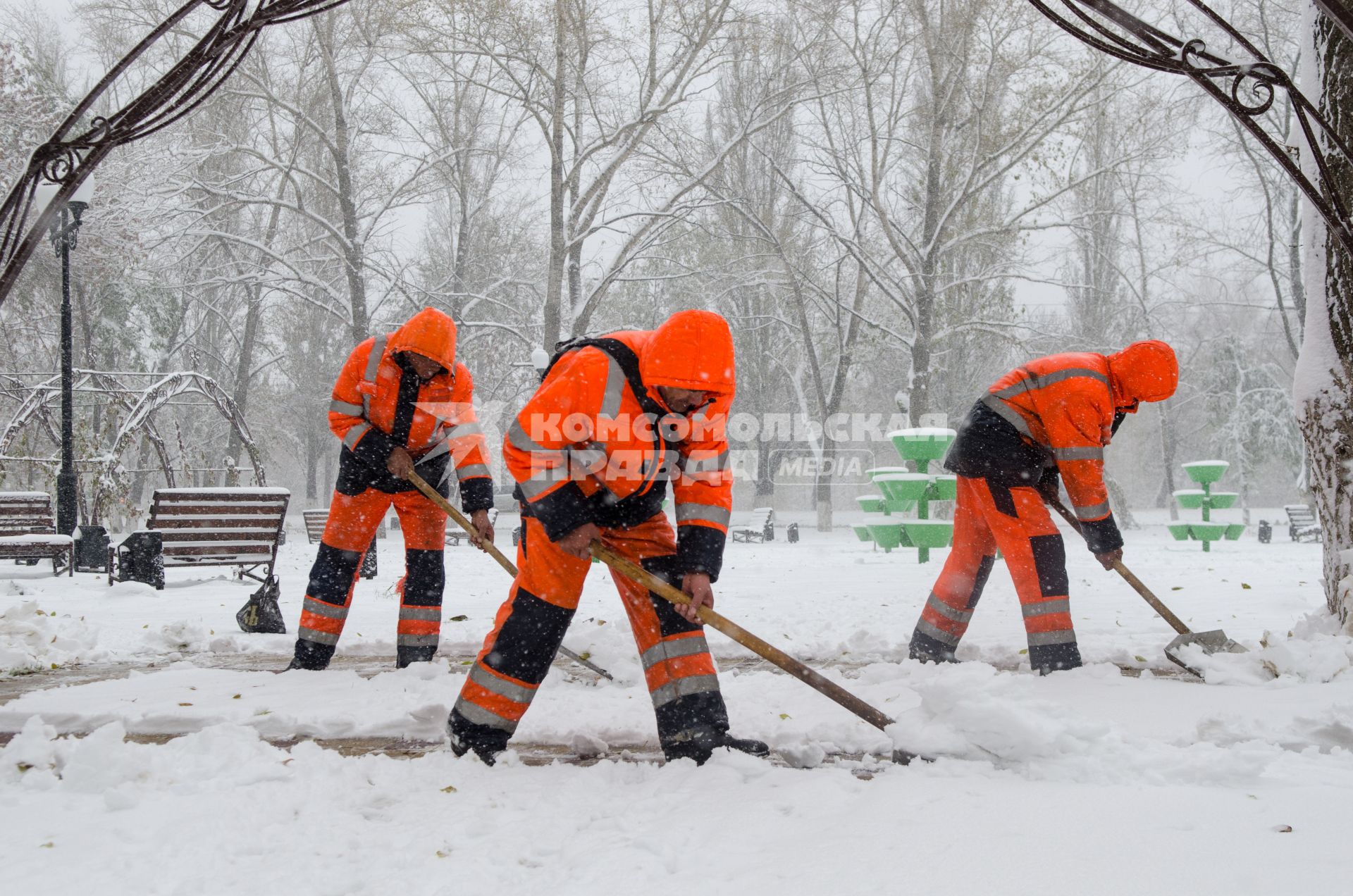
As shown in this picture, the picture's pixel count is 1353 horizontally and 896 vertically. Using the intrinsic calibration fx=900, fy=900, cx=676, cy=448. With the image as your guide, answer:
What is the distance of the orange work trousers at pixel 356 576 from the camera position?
4344 mm

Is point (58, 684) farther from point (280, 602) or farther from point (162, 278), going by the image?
point (162, 278)

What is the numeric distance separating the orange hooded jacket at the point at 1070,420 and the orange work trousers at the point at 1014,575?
5.0 inches

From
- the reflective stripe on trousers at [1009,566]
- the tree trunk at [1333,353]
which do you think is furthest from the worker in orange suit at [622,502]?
the tree trunk at [1333,353]

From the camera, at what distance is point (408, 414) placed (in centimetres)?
444

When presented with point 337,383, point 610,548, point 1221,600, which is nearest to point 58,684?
point 337,383

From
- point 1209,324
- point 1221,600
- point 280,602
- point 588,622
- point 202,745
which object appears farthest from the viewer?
point 1209,324

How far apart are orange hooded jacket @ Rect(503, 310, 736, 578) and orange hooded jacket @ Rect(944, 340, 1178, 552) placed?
1.68 metres

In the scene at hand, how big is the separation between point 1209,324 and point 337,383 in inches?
1749

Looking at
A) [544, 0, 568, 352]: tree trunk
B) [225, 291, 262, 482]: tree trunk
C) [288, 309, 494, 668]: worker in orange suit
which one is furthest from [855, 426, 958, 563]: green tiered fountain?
[225, 291, 262, 482]: tree trunk

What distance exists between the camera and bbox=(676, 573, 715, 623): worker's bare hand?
2896 millimetres

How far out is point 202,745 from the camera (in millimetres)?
2750

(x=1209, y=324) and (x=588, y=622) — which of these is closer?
(x=588, y=622)

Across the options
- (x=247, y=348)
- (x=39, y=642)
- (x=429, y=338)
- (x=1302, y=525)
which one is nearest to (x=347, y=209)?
(x=247, y=348)

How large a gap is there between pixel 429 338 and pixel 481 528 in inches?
39.6
